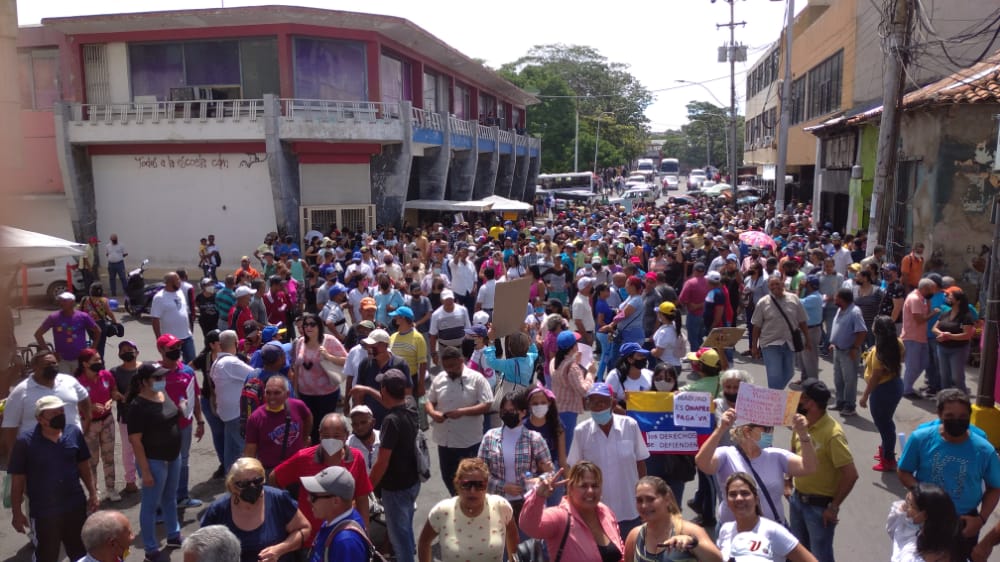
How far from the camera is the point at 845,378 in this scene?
31.1ft

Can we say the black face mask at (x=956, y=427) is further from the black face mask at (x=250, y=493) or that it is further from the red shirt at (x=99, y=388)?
the red shirt at (x=99, y=388)

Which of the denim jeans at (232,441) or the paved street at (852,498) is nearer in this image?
the paved street at (852,498)

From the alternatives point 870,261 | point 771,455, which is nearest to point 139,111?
point 870,261

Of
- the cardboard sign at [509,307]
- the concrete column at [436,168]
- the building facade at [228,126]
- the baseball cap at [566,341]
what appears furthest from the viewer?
the concrete column at [436,168]

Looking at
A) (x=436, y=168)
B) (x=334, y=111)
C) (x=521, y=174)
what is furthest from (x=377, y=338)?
(x=521, y=174)

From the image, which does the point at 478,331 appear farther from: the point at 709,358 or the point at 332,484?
the point at 332,484

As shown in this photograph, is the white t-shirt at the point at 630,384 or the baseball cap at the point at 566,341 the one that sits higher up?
the baseball cap at the point at 566,341

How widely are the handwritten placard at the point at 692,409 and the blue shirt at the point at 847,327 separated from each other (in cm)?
425

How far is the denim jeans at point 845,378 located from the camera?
9335 mm

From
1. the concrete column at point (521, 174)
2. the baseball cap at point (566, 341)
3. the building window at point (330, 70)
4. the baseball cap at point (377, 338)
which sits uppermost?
the building window at point (330, 70)

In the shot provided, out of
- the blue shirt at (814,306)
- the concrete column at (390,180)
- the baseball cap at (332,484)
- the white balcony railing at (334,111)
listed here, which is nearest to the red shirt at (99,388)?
the baseball cap at (332,484)

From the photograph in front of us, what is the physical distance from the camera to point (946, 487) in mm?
4895

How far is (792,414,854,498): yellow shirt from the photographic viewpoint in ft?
16.5

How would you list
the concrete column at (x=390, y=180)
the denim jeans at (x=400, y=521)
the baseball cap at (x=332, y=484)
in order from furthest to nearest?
the concrete column at (x=390, y=180) → the denim jeans at (x=400, y=521) → the baseball cap at (x=332, y=484)
